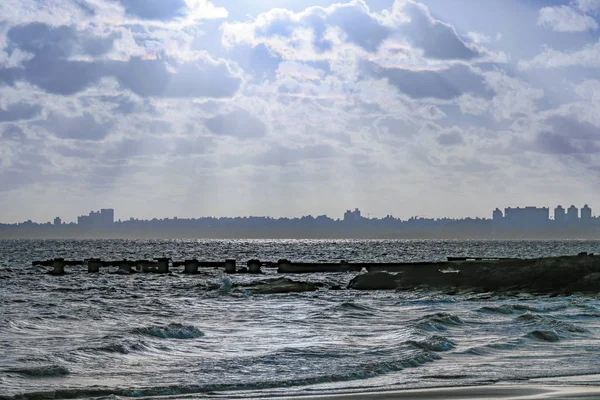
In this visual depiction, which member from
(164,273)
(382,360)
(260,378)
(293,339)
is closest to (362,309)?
(293,339)

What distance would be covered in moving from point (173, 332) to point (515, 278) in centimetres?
3218

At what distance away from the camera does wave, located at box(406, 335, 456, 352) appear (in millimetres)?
22688

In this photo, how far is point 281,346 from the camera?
23266mm

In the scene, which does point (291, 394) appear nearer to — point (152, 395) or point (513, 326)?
point (152, 395)

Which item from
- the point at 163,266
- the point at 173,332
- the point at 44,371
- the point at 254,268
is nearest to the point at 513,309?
the point at 173,332

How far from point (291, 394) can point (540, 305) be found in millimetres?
26511

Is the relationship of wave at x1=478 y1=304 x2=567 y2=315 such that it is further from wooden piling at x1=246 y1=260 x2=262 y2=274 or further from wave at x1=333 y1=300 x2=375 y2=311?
wooden piling at x1=246 y1=260 x2=262 y2=274

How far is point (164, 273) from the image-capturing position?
7625 cm

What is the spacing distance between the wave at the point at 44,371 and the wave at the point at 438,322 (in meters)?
13.8

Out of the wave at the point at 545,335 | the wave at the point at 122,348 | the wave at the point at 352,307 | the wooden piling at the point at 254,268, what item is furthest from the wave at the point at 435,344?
the wooden piling at the point at 254,268

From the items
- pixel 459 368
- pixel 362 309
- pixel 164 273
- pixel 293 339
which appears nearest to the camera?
pixel 459 368

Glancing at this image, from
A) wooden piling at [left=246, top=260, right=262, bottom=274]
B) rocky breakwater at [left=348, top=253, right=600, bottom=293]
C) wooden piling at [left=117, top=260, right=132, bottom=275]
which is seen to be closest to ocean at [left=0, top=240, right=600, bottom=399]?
rocky breakwater at [left=348, top=253, right=600, bottom=293]

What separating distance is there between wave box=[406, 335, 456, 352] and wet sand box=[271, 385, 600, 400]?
677 cm

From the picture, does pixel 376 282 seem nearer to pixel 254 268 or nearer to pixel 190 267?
pixel 254 268
